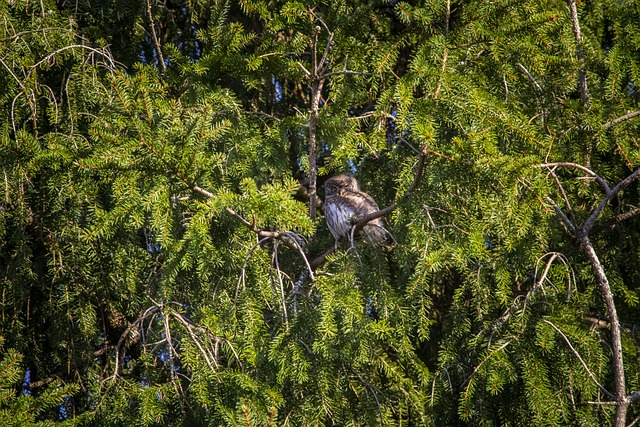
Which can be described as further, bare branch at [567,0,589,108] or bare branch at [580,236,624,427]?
bare branch at [567,0,589,108]

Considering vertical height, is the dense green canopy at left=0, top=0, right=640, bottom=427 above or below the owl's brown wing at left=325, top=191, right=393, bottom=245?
above

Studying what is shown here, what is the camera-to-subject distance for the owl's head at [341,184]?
5344 millimetres

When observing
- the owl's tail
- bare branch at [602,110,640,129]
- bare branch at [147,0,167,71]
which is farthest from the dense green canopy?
the owl's tail

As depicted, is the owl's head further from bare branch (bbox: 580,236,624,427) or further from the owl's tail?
bare branch (bbox: 580,236,624,427)

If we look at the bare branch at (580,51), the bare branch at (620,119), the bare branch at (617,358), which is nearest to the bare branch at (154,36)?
the bare branch at (580,51)

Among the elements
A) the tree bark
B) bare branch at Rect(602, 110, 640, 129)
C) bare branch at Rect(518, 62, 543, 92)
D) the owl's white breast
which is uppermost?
bare branch at Rect(518, 62, 543, 92)

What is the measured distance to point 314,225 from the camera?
3240 millimetres

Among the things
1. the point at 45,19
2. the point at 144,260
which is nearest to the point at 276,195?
the point at 144,260

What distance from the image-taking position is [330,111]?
12.1 ft

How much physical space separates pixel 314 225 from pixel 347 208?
1.88 metres

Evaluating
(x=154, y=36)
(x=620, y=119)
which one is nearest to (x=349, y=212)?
(x=154, y=36)

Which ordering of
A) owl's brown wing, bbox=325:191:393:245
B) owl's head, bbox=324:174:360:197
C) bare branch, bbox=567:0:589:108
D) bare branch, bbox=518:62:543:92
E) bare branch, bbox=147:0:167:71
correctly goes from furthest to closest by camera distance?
owl's head, bbox=324:174:360:197 → owl's brown wing, bbox=325:191:393:245 → bare branch, bbox=147:0:167:71 → bare branch, bbox=567:0:589:108 → bare branch, bbox=518:62:543:92

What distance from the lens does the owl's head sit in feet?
17.5

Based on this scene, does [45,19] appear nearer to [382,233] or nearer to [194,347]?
[194,347]
